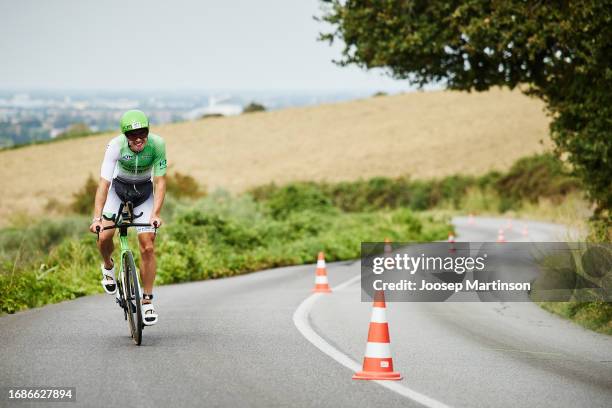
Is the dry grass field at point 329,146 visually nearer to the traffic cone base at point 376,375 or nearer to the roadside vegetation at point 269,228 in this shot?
the roadside vegetation at point 269,228

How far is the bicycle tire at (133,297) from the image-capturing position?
975 centimetres

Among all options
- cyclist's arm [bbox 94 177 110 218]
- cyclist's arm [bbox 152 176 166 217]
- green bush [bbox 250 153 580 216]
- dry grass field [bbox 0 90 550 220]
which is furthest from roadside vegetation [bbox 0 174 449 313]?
dry grass field [bbox 0 90 550 220]

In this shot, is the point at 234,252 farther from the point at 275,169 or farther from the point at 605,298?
the point at 275,169

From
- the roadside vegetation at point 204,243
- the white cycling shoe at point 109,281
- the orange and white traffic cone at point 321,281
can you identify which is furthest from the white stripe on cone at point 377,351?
the orange and white traffic cone at point 321,281

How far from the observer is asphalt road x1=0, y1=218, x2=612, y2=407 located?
757 cm

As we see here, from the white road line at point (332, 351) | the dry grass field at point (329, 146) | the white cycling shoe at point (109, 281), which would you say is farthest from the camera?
the dry grass field at point (329, 146)

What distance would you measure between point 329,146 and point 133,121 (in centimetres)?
7725

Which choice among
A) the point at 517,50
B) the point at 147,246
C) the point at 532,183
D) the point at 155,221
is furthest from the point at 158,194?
the point at 532,183

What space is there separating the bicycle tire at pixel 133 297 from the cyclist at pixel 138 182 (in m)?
0.15

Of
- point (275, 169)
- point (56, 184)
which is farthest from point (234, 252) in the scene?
point (275, 169)

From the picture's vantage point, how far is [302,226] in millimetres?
31812

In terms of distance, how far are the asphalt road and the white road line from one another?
0.02 metres

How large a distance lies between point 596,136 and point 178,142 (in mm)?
73623

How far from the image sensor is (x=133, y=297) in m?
9.91
